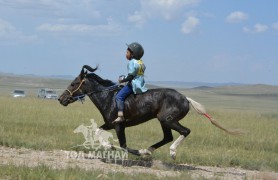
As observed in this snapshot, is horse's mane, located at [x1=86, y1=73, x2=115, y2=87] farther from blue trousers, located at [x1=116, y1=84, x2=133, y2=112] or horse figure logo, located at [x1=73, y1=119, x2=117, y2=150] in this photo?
horse figure logo, located at [x1=73, y1=119, x2=117, y2=150]

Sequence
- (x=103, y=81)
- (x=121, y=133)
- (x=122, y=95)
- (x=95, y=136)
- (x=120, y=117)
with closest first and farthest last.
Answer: (x=120, y=117)
(x=122, y=95)
(x=121, y=133)
(x=95, y=136)
(x=103, y=81)

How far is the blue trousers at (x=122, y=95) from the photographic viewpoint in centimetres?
1072

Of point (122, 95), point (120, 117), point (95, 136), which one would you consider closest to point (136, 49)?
point (122, 95)

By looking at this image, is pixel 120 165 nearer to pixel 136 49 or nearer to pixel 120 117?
pixel 120 117

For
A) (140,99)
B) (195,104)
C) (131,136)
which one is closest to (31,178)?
(140,99)

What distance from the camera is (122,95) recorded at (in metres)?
10.8

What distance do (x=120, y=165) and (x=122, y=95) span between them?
155cm

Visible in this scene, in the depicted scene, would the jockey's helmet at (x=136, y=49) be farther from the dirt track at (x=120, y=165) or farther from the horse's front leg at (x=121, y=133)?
the dirt track at (x=120, y=165)

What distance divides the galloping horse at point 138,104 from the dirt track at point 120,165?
16.4 inches

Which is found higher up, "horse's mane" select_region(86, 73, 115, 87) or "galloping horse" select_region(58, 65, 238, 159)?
"horse's mane" select_region(86, 73, 115, 87)

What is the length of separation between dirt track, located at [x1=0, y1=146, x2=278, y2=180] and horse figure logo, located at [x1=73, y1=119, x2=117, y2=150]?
45 cm

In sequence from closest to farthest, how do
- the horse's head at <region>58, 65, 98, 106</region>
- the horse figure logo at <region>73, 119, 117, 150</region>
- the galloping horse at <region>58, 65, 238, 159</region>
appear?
the galloping horse at <region>58, 65, 238, 159</region> → the horse figure logo at <region>73, 119, 117, 150</region> → the horse's head at <region>58, 65, 98, 106</region>

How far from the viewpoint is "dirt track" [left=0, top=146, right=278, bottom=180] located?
9.97 meters

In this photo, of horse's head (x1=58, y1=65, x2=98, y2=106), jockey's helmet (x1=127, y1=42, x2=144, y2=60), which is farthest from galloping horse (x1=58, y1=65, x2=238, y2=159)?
jockey's helmet (x1=127, y1=42, x2=144, y2=60)
